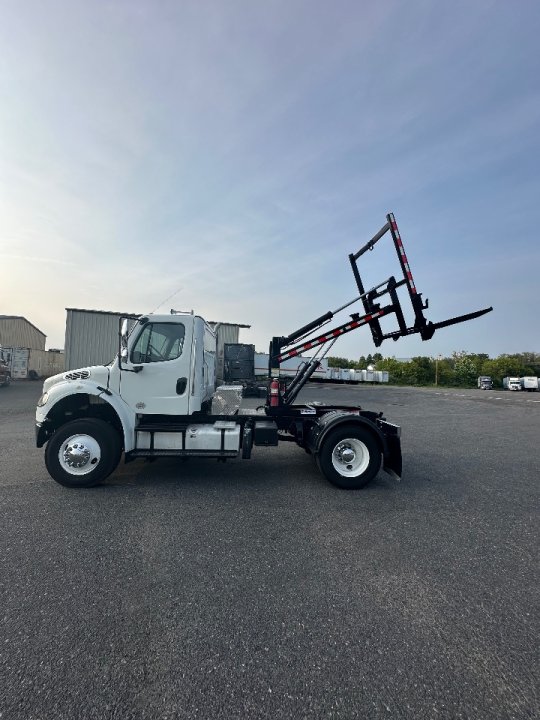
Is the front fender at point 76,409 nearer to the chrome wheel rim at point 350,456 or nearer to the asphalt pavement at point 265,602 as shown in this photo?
the asphalt pavement at point 265,602

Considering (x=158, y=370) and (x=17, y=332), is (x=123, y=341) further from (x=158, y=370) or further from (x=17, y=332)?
(x=17, y=332)

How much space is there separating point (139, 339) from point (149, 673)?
175 inches

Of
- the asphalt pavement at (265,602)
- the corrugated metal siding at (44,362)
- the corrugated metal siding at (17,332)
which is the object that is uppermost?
the corrugated metal siding at (17,332)

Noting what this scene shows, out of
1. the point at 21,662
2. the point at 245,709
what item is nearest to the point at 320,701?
the point at 245,709

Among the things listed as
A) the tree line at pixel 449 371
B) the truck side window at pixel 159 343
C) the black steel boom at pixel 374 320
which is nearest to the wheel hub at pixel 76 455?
the truck side window at pixel 159 343

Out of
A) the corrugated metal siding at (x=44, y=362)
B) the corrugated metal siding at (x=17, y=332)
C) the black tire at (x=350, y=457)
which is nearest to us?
the black tire at (x=350, y=457)

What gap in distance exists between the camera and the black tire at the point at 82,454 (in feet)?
17.3

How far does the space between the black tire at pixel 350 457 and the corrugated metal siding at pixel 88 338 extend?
20027 mm

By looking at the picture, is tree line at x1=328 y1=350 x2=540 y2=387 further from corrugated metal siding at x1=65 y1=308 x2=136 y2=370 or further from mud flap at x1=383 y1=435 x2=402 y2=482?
mud flap at x1=383 y1=435 x2=402 y2=482

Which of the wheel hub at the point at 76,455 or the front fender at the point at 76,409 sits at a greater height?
the front fender at the point at 76,409

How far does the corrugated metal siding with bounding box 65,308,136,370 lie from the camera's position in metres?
22.5

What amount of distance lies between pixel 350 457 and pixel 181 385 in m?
2.96

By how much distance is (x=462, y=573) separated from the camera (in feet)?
10.8

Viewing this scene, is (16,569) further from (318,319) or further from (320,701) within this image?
(318,319)
